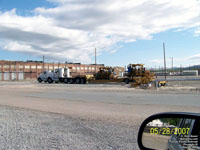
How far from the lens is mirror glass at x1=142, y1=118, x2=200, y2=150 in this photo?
217 centimetres

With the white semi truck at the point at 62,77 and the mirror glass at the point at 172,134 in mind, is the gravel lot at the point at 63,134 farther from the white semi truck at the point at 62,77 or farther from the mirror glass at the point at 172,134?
the white semi truck at the point at 62,77

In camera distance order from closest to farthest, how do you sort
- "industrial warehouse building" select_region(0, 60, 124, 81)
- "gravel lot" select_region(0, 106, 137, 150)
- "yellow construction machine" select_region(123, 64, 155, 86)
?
"gravel lot" select_region(0, 106, 137, 150) → "yellow construction machine" select_region(123, 64, 155, 86) → "industrial warehouse building" select_region(0, 60, 124, 81)

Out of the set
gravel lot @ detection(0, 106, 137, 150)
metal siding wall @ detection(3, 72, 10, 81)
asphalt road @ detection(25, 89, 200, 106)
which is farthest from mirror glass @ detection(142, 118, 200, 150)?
metal siding wall @ detection(3, 72, 10, 81)

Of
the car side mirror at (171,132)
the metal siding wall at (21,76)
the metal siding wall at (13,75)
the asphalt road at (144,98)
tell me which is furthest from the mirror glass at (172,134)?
the metal siding wall at (21,76)

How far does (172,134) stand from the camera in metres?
2.55

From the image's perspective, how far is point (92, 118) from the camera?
9008 millimetres

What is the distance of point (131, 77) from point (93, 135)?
29.8 m

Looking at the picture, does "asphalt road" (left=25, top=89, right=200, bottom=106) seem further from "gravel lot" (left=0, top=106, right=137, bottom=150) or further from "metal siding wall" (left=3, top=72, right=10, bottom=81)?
"metal siding wall" (left=3, top=72, right=10, bottom=81)

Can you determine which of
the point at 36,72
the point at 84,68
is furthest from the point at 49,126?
the point at 84,68

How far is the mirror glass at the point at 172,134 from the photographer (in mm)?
2166

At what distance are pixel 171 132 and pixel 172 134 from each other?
0.05 m

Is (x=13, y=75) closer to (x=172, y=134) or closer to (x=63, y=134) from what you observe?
(x=63, y=134)

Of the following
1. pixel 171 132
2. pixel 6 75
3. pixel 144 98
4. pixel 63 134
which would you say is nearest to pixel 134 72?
pixel 144 98

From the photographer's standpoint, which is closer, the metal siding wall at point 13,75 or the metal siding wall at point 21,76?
the metal siding wall at point 13,75
